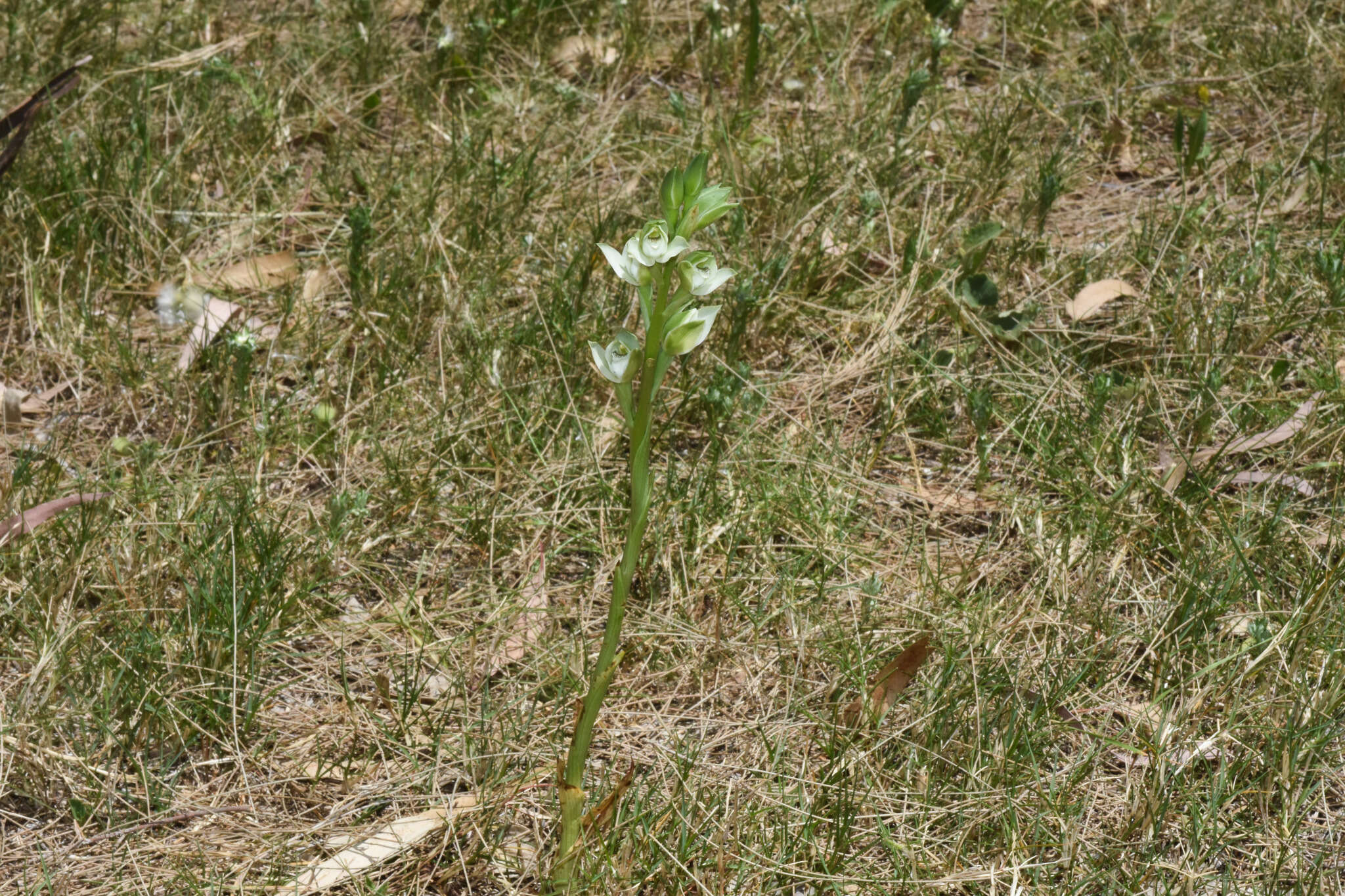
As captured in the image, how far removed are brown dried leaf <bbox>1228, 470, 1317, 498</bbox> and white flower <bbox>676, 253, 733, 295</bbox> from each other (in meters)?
1.42

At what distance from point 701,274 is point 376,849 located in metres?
0.99

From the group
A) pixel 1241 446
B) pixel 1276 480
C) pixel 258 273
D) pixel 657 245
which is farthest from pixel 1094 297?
pixel 258 273

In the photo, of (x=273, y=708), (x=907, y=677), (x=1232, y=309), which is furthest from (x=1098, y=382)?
(x=273, y=708)

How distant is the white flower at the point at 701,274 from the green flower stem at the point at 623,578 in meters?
0.02

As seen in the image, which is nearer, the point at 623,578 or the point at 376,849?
the point at 623,578

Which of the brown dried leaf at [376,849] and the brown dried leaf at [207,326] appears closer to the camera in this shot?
the brown dried leaf at [376,849]

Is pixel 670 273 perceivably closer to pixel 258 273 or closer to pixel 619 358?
pixel 619 358

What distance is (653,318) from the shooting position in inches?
60.5

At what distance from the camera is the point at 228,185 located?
3293mm

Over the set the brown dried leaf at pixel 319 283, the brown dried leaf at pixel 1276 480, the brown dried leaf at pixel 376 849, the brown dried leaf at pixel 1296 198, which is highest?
the brown dried leaf at pixel 319 283

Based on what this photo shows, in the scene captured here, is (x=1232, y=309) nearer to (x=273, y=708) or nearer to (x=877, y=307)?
(x=877, y=307)

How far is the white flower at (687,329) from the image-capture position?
60.6 inches

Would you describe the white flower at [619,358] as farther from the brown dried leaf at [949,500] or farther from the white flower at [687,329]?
the brown dried leaf at [949,500]

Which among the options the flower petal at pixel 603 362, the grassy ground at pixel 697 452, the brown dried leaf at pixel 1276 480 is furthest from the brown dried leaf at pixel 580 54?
the flower petal at pixel 603 362
